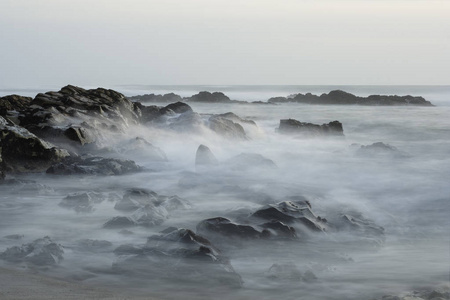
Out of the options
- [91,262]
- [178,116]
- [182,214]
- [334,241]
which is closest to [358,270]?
[334,241]

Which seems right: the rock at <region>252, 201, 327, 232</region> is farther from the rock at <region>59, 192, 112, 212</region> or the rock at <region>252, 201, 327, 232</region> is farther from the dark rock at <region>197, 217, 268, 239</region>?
the rock at <region>59, 192, 112, 212</region>

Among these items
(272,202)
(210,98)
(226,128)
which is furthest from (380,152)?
(210,98)

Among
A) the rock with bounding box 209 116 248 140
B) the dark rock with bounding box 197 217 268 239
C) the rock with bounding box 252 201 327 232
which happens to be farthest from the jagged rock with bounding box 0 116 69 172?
the rock with bounding box 209 116 248 140

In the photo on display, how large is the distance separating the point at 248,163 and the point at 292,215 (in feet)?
21.6

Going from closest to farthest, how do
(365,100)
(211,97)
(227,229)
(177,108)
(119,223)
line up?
1. (227,229)
2. (119,223)
3. (177,108)
4. (365,100)
5. (211,97)

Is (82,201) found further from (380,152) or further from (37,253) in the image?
(380,152)

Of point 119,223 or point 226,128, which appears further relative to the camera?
point 226,128

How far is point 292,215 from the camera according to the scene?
8266 mm

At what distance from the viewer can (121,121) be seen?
60.1ft

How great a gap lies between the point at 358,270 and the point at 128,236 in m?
3.05

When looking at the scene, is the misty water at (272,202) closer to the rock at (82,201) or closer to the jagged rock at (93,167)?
the rock at (82,201)

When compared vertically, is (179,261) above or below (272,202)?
above

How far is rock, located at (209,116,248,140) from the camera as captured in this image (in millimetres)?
20469

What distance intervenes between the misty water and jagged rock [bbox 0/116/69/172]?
558 millimetres
